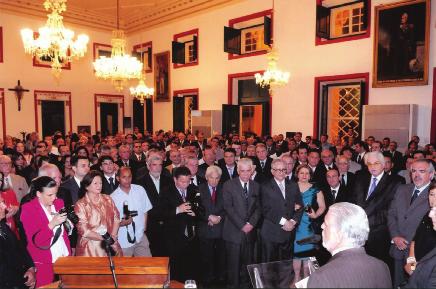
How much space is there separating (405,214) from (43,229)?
372cm

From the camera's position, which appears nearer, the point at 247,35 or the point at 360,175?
the point at 360,175

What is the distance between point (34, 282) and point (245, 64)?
39.6 ft

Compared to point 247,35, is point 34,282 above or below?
below

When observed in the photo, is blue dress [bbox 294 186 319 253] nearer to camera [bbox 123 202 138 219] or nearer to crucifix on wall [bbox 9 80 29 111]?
camera [bbox 123 202 138 219]

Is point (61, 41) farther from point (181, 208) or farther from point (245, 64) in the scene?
point (245, 64)

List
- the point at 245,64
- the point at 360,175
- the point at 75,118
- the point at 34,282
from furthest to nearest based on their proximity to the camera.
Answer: the point at 75,118
the point at 245,64
the point at 360,175
the point at 34,282

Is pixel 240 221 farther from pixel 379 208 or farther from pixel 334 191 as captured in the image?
pixel 379 208

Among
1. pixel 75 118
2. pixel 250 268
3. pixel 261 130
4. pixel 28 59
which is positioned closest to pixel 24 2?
pixel 28 59

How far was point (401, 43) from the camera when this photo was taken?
33.1 feet

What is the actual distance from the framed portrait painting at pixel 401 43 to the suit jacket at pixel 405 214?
23.0ft

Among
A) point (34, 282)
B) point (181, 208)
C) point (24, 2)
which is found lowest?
point (34, 282)

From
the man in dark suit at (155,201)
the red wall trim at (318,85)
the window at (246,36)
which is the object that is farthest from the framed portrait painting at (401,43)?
A: the man in dark suit at (155,201)

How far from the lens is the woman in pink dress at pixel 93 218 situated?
352 cm

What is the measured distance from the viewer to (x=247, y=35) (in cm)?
1430
